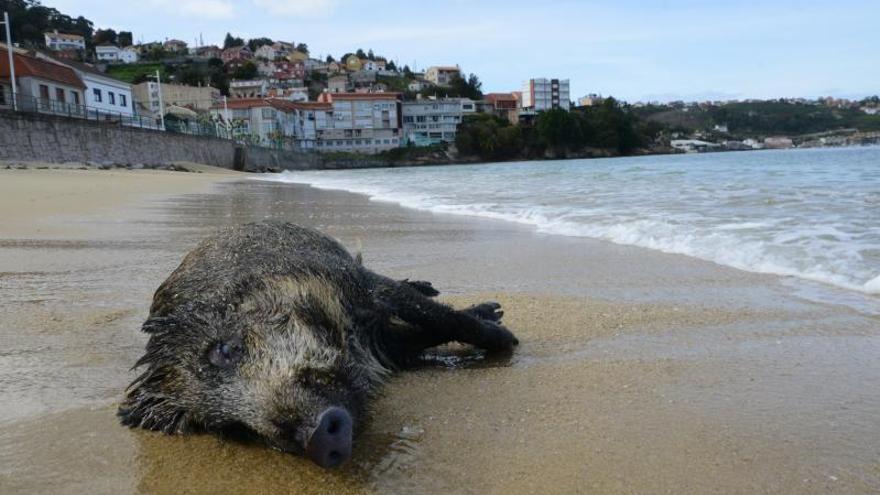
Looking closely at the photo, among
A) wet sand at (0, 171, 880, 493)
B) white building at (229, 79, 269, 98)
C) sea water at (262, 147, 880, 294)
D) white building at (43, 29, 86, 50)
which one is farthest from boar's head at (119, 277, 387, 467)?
white building at (43, 29, 86, 50)

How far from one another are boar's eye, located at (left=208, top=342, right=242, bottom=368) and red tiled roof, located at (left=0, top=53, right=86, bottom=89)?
51.6 metres

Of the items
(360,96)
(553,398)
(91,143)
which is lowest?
(553,398)

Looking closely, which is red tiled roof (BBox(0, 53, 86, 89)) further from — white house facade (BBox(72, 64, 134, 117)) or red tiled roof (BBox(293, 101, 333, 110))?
red tiled roof (BBox(293, 101, 333, 110))

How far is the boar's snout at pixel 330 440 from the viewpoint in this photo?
2184 millimetres

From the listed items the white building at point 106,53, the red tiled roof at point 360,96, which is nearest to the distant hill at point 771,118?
the red tiled roof at point 360,96

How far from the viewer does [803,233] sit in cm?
840

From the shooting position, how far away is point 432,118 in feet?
461

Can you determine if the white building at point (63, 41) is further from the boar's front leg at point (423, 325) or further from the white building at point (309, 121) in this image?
the boar's front leg at point (423, 325)

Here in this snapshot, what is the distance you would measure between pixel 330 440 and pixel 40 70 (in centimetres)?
5630

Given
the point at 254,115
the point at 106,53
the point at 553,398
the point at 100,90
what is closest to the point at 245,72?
the point at 106,53

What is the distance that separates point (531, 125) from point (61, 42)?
332 feet

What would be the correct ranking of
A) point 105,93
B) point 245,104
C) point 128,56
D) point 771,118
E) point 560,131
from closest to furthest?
point 105,93, point 245,104, point 560,131, point 771,118, point 128,56

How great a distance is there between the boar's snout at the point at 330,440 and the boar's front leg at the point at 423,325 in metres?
1.52

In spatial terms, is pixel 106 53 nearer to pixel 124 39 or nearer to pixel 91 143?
pixel 124 39
